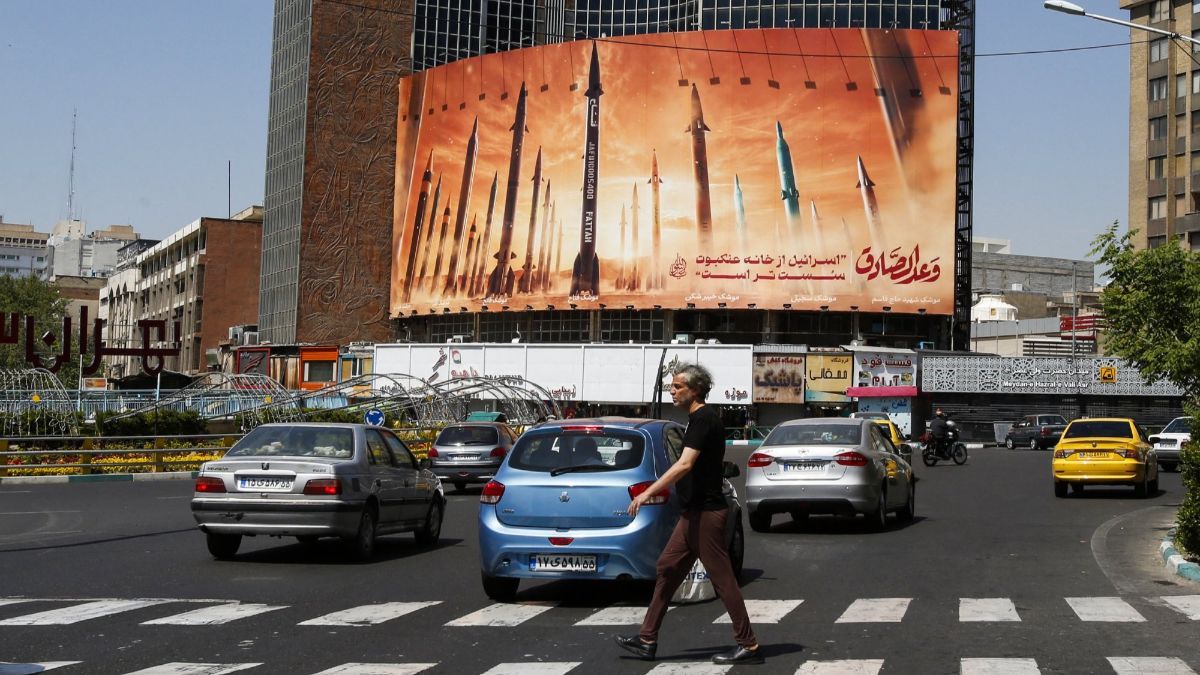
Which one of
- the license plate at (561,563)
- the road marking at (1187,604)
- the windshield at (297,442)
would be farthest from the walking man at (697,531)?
the windshield at (297,442)

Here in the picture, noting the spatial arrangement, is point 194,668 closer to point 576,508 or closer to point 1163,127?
point 576,508

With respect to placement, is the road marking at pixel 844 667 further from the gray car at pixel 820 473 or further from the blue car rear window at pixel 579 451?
the gray car at pixel 820 473

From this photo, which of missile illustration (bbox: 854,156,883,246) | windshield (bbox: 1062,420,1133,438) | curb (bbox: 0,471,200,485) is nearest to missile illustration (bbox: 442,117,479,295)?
missile illustration (bbox: 854,156,883,246)

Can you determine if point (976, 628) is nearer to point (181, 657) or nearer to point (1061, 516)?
point (181, 657)

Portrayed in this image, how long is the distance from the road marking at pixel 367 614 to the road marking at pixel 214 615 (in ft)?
1.90

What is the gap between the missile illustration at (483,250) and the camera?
8350cm

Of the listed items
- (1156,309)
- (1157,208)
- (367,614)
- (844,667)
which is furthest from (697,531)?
(1157,208)

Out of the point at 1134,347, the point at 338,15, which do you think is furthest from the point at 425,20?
the point at 1134,347

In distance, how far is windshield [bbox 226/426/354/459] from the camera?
47.4ft

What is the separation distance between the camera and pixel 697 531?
858 cm

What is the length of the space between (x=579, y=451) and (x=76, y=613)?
4.04m

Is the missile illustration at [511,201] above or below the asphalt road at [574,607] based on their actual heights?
above

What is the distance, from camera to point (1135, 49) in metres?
80.8

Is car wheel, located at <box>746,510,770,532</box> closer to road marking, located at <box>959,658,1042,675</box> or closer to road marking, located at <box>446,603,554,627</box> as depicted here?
road marking, located at <box>446,603,554,627</box>
